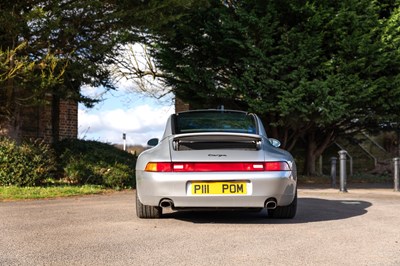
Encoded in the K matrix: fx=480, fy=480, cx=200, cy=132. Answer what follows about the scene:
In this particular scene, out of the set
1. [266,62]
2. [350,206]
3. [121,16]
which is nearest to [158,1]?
[121,16]

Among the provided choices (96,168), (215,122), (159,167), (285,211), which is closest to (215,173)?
(159,167)

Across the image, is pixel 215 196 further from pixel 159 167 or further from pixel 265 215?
pixel 265 215

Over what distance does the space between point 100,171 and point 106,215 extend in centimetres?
512

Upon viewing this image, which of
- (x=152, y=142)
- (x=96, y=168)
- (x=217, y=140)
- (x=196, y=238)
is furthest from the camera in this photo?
(x=96, y=168)

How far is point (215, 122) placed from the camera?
21.2ft

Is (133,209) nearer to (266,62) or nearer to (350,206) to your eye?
(350,206)

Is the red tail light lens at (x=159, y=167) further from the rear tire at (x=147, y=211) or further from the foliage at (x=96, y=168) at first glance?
the foliage at (x=96, y=168)

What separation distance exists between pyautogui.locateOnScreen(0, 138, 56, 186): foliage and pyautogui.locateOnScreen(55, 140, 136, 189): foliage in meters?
0.94

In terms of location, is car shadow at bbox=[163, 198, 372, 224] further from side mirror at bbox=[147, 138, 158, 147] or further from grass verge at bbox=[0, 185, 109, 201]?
grass verge at bbox=[0, 185, 109, 201]

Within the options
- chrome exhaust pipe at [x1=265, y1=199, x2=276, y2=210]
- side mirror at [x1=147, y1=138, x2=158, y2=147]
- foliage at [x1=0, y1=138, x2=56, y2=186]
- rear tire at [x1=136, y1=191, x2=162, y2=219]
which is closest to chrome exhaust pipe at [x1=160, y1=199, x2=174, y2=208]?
rear tire at [x1=136, y1=191, x2=162, y2=219]

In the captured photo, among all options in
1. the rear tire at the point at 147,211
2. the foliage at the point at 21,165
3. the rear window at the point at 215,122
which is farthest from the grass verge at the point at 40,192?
the rear window at the point at 215,122

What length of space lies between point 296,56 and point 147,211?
29.9ft

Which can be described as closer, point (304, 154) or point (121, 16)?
point (121, 16)

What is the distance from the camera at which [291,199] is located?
229 inches
